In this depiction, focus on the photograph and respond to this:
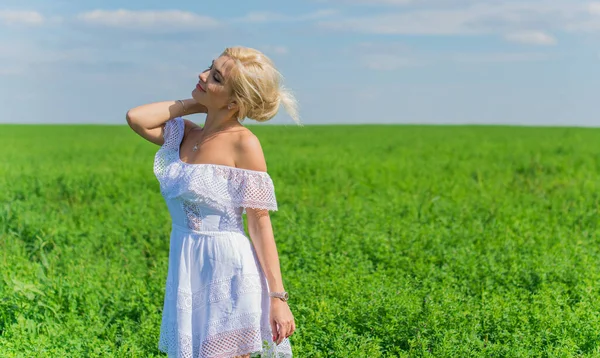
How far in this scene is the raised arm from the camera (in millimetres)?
3506

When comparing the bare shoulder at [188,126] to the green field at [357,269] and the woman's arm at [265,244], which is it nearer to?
the woman's arm at [265,244]

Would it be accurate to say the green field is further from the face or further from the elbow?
the face

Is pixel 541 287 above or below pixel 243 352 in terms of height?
below

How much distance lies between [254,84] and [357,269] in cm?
396

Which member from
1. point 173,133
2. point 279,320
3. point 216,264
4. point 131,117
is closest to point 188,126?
point 173,133

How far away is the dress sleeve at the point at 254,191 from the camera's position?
10.3 ft

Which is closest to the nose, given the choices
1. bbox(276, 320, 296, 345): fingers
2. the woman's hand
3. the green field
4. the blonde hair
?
the blonde hair

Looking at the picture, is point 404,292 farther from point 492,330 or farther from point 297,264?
point 297,264

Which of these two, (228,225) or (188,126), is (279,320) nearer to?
(228,225)

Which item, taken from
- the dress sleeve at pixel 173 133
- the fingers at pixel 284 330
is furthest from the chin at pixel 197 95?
the fingers at pixel 284 330

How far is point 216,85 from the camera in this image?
3.20 meters

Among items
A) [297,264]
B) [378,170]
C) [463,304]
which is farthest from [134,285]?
[378,170]

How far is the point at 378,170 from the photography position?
1641 cm

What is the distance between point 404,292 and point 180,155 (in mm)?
3130
